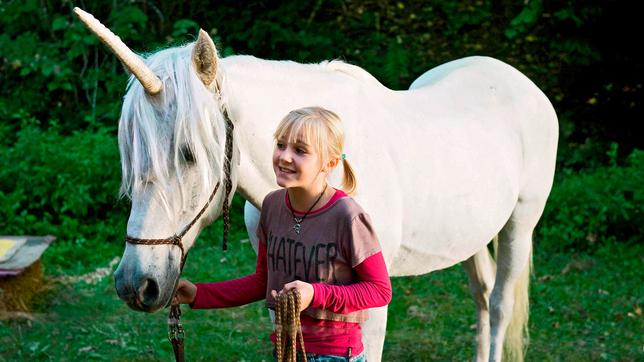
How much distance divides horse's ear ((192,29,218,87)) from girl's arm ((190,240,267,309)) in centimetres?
46

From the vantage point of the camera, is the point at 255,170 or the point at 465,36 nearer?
the point at 255,170

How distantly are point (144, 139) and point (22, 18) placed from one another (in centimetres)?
652

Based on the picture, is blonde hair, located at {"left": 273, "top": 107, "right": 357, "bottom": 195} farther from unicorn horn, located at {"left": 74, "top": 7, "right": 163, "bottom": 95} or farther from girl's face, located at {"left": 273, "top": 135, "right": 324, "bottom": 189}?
unicorn horn, located at {"left": 74, "top": 7, "right": 163, "bottom": 95}

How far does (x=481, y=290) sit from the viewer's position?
417 centimetres

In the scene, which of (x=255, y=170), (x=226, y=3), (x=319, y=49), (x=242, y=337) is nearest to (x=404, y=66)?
(x=319, y=49)

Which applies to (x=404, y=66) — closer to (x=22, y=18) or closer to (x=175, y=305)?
(x=22, y=18)

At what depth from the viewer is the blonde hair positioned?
6.91ft

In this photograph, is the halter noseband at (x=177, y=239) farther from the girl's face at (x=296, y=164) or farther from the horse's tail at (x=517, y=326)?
the horse's tail at (x=517, y=326)

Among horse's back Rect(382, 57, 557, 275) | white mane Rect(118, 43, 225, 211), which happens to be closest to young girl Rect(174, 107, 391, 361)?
white mane Rect(118, 43, 225, 211)

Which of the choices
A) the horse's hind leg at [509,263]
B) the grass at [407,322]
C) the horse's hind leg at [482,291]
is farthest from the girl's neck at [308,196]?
the grass at [407,322]

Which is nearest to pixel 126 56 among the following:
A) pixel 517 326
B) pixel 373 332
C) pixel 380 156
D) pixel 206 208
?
pixel 206 208

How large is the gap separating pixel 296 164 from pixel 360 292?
13.6 inches

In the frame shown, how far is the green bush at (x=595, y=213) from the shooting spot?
646 centimetres

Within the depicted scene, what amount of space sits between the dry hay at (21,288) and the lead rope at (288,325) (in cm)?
324
